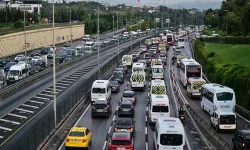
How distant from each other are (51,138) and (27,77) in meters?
27.3

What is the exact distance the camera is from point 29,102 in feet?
144

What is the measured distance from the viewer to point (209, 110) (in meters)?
40.7

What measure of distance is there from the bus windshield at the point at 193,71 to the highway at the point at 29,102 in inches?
577

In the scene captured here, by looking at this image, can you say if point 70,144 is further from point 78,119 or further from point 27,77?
point 27,77

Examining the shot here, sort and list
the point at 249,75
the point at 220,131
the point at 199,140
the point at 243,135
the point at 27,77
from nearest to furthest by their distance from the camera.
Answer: the point at 243,135
the point at 199,140
the point at 220,131
the point at 249,75
the point at 27,77

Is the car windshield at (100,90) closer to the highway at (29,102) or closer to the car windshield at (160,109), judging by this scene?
the highway at (29,102)

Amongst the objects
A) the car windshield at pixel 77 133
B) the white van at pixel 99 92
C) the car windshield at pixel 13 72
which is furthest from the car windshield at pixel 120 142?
the car windshield at pixel 13 72

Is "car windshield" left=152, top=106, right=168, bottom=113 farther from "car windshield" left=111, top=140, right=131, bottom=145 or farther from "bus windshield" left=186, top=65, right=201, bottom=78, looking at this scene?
"bus windshield" left=186, top=65, right=201, bottom=78

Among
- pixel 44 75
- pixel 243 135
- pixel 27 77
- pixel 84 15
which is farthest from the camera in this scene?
pixel 84 15

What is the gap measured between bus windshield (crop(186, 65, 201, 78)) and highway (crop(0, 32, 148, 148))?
48.1ft

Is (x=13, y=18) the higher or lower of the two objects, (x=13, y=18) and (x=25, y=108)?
the higher

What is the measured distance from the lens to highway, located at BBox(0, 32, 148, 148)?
34.3 m

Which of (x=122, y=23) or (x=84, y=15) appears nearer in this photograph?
(x=84, y=15)

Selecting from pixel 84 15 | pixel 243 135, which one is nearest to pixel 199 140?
pixel 243 135
